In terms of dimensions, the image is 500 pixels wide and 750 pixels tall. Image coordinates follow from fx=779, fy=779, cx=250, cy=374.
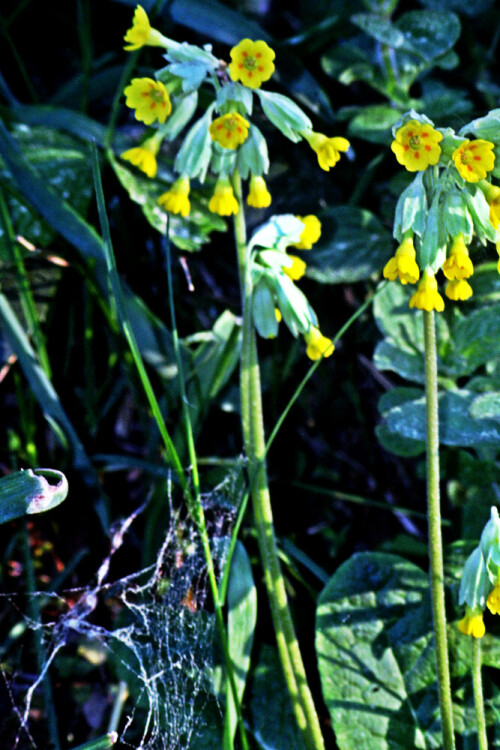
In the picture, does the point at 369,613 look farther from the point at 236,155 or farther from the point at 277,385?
A: the point at 236,155

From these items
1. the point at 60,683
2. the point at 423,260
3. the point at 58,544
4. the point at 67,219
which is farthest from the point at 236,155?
the point at 60,683

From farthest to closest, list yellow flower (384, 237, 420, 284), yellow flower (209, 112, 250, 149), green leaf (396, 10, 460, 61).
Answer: green leaf (396, 10, 460, 61) → yellow flower (209, 112, 250, 149) → yellow flower (384, 237, 420, 284)

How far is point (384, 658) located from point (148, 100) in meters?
1.60

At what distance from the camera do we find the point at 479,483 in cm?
247

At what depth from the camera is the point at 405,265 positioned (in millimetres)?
1712

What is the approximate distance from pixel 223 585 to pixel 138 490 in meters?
1.04

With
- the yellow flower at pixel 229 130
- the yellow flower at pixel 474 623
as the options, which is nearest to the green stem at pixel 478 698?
the yellow flower at pixel 474 623

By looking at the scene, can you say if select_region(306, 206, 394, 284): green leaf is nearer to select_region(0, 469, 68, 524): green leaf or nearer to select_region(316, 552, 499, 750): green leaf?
select_region(316, 552, 499, 750): green leaf

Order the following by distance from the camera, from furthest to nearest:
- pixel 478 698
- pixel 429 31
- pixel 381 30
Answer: pixel 429 31, pixel 381 30, pixel 478 698

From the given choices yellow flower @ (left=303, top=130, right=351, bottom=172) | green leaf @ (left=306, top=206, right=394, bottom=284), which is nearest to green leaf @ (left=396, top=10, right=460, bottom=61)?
green leaf @ (left=306, top=206, right=394, bottom=284)

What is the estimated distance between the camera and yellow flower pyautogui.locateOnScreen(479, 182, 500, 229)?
5.70ft

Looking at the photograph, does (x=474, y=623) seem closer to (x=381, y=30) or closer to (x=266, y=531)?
(x=266, y=531)

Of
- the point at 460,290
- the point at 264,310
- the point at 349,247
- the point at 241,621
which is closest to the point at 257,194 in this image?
the point at 264,310

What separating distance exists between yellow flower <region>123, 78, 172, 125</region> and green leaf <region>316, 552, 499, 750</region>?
132 cm
